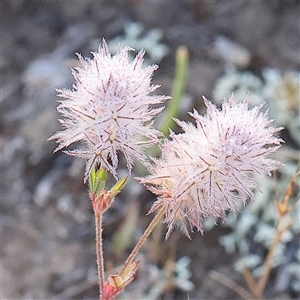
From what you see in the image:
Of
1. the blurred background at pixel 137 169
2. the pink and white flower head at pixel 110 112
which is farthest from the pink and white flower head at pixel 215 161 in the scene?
the blurred background at pixel 137 169

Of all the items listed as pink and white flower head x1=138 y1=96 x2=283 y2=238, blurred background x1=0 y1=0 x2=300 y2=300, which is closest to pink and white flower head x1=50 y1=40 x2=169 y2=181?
pink and white flower head x1=138 y1=96 x2=283 y2=238

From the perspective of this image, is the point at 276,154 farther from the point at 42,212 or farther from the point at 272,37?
the point at 42,212

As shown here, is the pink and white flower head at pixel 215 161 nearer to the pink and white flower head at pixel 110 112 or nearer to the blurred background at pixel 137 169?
the pink and white flower head at pixel 110 112

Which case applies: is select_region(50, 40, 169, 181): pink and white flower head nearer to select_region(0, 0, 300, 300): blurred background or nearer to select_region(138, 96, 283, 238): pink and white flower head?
select_region(138, 96, 283, 238): pink and white flower head

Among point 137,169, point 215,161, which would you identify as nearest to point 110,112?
point 215,161

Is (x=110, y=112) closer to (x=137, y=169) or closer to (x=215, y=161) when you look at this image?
(x=215, y=161)
